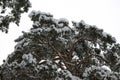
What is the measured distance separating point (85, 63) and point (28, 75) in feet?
14.5

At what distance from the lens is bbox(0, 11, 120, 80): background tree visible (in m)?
13.0

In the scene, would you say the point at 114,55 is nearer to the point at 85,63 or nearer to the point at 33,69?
the point at 85,63

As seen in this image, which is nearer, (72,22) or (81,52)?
(72,22)

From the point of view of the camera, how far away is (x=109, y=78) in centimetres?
1263

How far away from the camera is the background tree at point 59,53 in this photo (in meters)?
13.0

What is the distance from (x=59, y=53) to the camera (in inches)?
627

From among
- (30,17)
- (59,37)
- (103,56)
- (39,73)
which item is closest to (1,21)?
(30,17)

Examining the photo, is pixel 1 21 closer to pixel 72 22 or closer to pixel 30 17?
pixel 30 17

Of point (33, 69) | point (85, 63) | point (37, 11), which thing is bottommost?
point (33, 69)

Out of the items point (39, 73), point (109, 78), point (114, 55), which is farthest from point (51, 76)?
point (114, 55)

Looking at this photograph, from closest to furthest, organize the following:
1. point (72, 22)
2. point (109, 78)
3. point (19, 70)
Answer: point (109, 78), point (19, 70), point (72, 22)

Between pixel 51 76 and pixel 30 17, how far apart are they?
208 inches

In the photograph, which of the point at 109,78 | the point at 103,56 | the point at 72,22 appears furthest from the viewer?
the point at 103,56

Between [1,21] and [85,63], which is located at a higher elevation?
[1,21]
